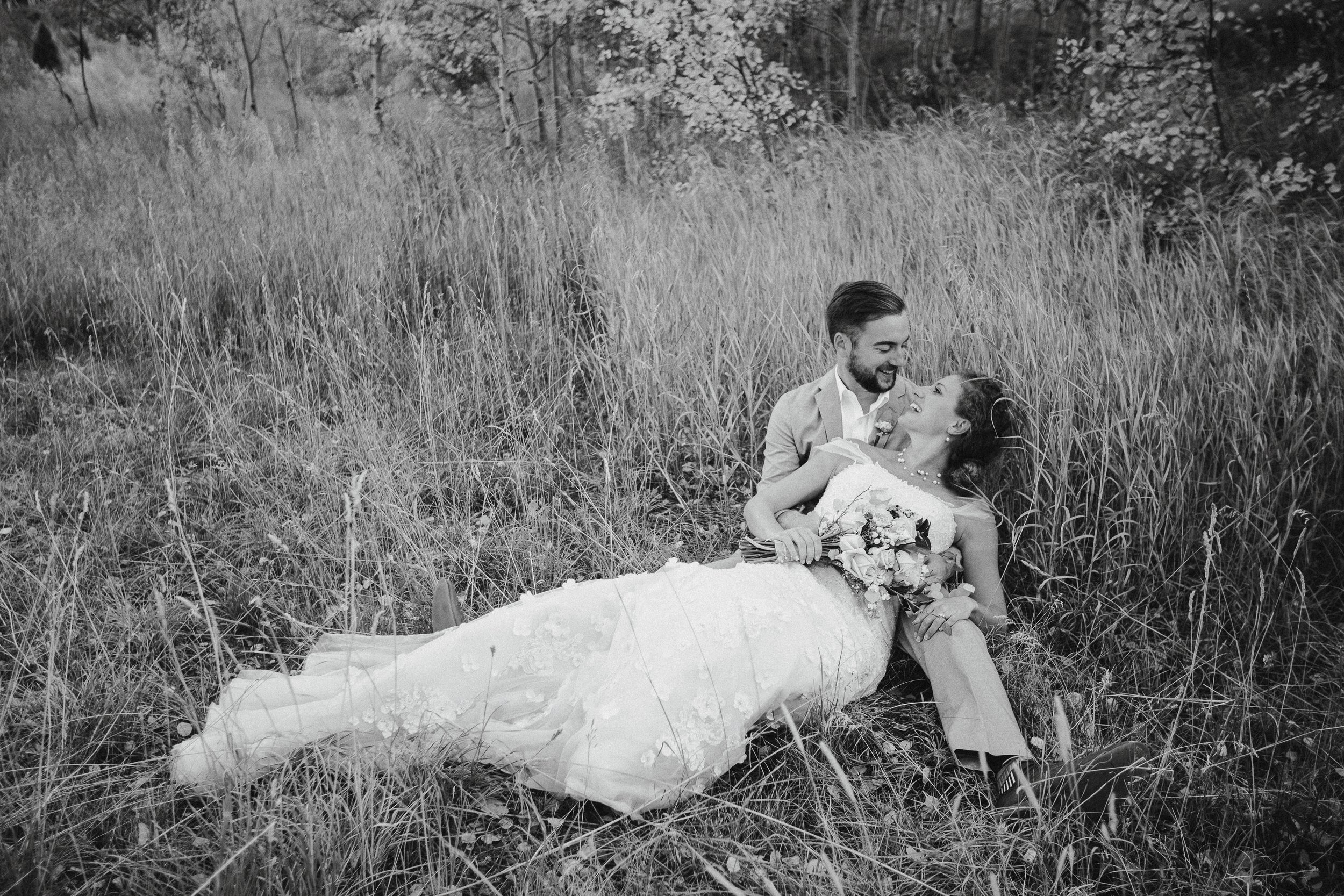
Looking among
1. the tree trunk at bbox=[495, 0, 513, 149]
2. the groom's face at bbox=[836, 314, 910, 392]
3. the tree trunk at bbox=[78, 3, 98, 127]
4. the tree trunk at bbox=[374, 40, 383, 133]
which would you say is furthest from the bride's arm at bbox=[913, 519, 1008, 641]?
the tree trunk at bbox=[78, 3, 98, 127]

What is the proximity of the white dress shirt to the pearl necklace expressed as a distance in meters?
0.13

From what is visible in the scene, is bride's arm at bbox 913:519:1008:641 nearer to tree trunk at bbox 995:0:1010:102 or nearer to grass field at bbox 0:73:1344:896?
grass field at bbox 0:73:1344:896

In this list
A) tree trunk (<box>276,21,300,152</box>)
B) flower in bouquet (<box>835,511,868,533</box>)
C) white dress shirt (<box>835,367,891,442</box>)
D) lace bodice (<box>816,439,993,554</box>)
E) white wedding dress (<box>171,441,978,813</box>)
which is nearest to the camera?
white wedding dress (<box>171,441,978,813</box>)

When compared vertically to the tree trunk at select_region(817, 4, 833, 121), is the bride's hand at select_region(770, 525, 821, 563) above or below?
below

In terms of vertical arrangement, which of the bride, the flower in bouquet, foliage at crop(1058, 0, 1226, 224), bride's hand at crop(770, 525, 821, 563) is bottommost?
the bride

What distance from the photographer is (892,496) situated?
2482 mm

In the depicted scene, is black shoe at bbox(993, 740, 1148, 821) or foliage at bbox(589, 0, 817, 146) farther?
foliage at bbox(589, 0, 817, 146)

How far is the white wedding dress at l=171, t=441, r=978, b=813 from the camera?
6.51ft

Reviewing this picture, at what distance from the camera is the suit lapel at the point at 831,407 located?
276cm

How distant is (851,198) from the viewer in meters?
5.39

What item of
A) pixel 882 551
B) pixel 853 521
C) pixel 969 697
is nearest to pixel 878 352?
pixel 853 521

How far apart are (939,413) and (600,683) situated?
139cm

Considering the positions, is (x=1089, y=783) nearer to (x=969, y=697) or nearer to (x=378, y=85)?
(x=969, y=697)

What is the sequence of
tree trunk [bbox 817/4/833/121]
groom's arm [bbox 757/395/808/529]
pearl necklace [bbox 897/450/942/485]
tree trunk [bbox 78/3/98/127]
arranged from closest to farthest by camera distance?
pearl necklace [bbox 897/450/942/485], groom's arm [bbox 757/395/808/529], tree trunk [bbox 817/4/833/121], tree trunk [bbox 78/3/98/127]
